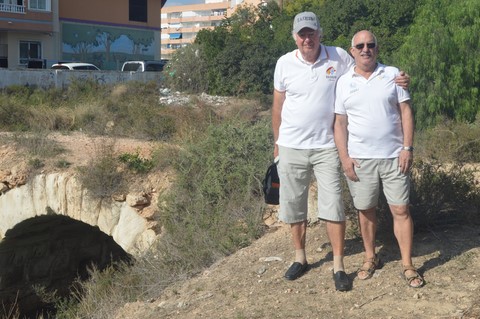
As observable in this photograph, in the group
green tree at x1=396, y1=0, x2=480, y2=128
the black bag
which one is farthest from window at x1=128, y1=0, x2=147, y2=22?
the black bag

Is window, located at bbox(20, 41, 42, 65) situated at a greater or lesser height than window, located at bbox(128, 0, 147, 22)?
lesser

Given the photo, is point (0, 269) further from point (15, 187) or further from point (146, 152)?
point (146, 152)

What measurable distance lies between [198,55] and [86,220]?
1310 cm

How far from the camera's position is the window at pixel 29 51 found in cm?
3459

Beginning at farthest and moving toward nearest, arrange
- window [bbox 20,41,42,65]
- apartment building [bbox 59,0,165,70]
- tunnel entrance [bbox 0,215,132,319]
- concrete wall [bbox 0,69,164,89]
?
apartment building [bbox 59,0,165,70], window [bbox 20,41,42,65], concrete wall [bbox 0,69,164,89], tunnel entrance [bbox 0,215,132,319]

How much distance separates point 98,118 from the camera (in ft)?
47.6

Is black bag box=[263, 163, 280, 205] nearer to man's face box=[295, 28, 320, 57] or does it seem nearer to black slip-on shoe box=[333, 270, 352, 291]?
black slip-on shoe box=[333, 270, 352, 291]

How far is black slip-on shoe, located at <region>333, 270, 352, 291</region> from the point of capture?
5.07 m

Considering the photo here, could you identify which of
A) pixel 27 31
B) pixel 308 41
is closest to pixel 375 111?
pixel 308 41

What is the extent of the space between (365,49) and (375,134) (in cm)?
62

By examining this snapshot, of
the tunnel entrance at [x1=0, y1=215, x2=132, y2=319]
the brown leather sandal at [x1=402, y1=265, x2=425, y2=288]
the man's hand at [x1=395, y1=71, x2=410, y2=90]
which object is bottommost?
the tunnel entrance at [x1=0, y1=215, x2=132, y2=319]

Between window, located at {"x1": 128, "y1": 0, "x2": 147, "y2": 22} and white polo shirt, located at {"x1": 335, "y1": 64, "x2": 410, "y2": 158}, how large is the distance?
35.9 m

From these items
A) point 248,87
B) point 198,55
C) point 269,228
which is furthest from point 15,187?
point 198,55

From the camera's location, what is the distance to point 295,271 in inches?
216
